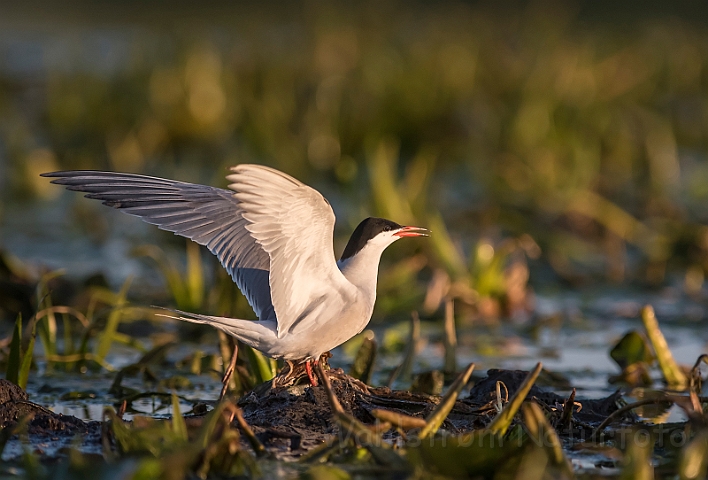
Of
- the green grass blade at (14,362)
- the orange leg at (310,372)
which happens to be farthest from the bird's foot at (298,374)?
the green grass blade at (14,362)

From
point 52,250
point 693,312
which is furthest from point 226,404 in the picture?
point 52,250

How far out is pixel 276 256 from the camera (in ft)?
13.4

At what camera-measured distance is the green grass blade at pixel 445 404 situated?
3557mm

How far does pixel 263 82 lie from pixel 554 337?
7.06 metres

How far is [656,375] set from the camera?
578 cm

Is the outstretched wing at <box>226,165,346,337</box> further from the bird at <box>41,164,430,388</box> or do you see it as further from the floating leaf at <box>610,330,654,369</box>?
the floating leaf at <box>610,330,654,369</box>

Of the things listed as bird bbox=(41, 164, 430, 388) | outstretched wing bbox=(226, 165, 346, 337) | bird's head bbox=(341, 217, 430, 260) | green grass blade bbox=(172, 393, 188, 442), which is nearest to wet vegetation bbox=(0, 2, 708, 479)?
green grass blade bbox=(172, 393, 188, 442)

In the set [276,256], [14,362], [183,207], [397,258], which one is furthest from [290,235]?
[397,258]

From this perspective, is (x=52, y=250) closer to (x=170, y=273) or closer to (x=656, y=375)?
(x=170, y=273)

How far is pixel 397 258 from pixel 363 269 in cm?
345

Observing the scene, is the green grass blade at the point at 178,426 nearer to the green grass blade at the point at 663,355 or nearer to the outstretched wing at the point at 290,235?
the outstretched wing at the point at 290,235

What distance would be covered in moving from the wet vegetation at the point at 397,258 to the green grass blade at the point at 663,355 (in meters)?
0.01

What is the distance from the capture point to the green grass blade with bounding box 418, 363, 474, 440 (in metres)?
3.56

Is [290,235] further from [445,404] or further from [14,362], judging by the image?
[14,362]
